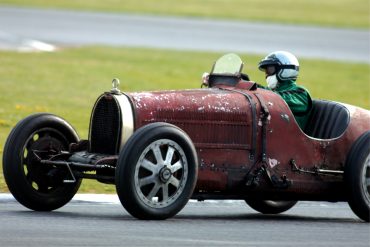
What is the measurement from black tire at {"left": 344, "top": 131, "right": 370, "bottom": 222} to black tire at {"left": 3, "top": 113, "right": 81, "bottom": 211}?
92.0 inches

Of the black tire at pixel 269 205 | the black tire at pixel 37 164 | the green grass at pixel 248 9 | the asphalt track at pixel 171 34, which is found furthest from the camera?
the green grass at pixel 248 9

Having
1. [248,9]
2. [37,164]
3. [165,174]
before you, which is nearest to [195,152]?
[165,174]

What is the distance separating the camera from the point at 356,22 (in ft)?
120

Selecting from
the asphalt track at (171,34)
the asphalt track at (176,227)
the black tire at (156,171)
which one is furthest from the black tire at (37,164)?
the asphalt track at (171,34)

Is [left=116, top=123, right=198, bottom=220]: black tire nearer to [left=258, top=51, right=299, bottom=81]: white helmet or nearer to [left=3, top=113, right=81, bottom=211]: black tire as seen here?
[left=3, top=113, right=81, bottom=211]: black tire

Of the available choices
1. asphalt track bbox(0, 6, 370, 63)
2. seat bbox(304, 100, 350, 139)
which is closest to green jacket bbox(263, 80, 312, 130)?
seat bbox(304, 100, 350, 139)

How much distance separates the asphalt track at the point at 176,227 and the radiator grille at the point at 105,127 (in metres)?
0.56

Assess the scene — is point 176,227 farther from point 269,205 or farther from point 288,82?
point 288,82

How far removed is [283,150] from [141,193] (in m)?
1.50

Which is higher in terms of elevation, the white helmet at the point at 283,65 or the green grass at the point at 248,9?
the white helmet at the point at 283,65

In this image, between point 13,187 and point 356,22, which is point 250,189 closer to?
point 13,187

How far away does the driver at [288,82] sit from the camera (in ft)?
31.8

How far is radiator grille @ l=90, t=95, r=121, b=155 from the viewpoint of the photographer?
28.6ft

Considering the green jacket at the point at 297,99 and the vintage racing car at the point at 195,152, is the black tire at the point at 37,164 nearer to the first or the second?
the vintage racing car at the point at 195,152
